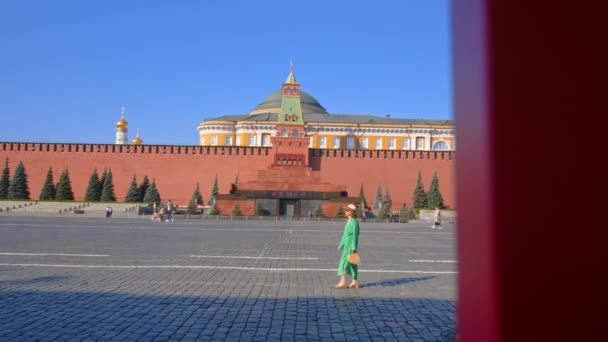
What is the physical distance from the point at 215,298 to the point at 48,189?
3559 cm

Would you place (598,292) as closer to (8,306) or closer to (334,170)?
(8,306)

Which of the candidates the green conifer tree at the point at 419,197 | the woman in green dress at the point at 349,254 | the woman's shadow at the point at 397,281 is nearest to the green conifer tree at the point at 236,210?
the green conifer tree at the point at 419,197

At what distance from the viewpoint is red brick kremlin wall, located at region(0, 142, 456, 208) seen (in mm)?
39438

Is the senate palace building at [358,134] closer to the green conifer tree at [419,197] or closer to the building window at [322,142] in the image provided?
the building window at [322,142]

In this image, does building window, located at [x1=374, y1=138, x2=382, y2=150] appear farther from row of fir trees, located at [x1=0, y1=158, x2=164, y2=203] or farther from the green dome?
row of fir trees, located at [x1=0, y1=158, x2=164, y2=203]

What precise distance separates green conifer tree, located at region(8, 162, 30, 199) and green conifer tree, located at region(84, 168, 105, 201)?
14.4 feet

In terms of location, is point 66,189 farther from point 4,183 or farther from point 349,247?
point 349,247

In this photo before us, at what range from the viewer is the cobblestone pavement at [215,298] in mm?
4021

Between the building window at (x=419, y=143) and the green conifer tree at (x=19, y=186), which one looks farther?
the building window at (x=419, y=143)

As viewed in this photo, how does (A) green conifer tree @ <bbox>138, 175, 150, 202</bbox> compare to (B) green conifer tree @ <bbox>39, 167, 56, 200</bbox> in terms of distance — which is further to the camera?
(A) green conifer tree @ <bbox>138, 175, 150, 202</bbox>

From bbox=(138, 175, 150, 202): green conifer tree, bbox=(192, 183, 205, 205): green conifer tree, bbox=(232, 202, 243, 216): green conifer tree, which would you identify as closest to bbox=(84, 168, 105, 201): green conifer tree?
bbox=(138, 175, 150, 202): green conifer tree

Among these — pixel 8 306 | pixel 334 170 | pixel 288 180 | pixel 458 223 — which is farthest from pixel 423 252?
pixel 334 170

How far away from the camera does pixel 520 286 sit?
78 cm

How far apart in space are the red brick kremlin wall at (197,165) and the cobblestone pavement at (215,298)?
29691 millimetres
